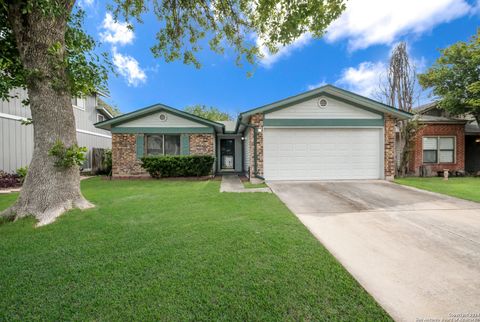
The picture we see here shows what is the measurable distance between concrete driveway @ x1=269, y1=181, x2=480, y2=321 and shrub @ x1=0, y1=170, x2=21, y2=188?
10436mm

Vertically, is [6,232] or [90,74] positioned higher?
[90,74]

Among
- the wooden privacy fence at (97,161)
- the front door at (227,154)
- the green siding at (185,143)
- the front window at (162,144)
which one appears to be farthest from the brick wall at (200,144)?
the wooden privacy fence at (97,161)

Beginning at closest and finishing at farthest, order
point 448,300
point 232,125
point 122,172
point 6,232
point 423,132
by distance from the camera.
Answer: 1. point 448,300
2. point 6,232
3. point 122,172
4. point 423,132
5. point 232,125

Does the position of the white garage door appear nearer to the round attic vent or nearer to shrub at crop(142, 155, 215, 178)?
the round attic vent

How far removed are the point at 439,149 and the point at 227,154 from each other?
12.2 m

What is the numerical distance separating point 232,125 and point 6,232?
12.7 m

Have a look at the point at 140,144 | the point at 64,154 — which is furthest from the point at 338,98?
the point at 140,144

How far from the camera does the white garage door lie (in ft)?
30.0

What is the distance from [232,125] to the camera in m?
15.3

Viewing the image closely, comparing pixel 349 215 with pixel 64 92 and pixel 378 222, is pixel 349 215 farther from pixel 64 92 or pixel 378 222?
pixel 64 92

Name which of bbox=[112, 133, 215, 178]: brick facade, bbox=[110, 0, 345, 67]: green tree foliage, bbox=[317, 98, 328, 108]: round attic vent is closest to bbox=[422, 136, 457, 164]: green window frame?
bbox=[317, 98, 328, 108]: round attic vent

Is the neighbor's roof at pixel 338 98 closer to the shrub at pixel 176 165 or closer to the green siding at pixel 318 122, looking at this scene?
the green siding at pixel 318 122

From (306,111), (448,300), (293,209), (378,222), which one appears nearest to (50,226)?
(293,209)

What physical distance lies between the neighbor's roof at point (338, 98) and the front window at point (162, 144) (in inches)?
182
